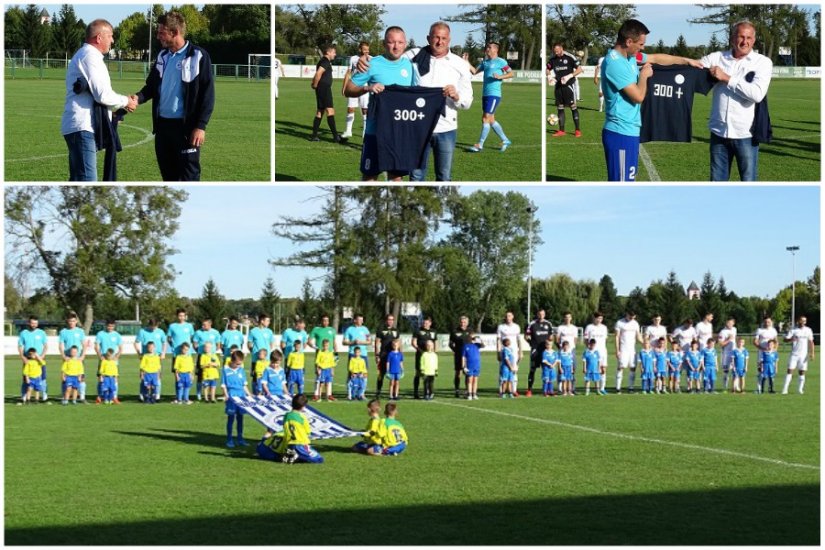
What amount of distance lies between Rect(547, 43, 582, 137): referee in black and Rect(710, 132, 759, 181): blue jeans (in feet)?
28.7

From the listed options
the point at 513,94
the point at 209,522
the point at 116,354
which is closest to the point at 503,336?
the point at 116,354

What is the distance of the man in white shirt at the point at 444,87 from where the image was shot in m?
12.2

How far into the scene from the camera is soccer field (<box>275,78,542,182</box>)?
59.0 ft

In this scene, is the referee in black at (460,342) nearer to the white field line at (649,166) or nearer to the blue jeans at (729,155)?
the white field line at (649,166)

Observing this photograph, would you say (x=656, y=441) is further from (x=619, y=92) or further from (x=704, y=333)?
(x=704, y=333)

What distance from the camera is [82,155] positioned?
11195mm

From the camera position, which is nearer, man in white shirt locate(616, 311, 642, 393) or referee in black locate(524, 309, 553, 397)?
referee in black locate(524, 309, 553, 397)

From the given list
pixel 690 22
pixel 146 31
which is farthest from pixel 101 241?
pixel 690 22

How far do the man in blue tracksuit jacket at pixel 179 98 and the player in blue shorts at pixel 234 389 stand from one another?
2524mm

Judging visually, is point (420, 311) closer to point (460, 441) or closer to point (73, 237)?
point (73, 237)

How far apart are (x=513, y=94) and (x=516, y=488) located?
1832cm

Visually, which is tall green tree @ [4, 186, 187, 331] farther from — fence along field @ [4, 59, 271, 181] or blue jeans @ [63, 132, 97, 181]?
blue jeans @ [63, 132, 97, 181]

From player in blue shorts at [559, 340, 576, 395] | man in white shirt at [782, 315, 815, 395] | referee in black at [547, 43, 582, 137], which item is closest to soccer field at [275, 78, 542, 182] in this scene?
referee in black at [547, 43, 582, 137]

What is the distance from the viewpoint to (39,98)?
36.5 metres
